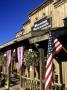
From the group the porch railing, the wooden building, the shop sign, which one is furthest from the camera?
the shop sign

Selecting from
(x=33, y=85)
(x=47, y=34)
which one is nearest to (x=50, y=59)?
(x=47, y=34)

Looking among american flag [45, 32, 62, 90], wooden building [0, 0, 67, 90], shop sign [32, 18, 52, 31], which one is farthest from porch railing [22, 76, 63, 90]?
shop sign [32, 18, 52, 31]

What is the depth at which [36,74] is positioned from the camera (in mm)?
16844

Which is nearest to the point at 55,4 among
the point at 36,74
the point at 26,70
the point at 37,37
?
the point at 37,37

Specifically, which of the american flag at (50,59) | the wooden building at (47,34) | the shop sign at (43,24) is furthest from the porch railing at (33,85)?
the shop sign at (43,24)

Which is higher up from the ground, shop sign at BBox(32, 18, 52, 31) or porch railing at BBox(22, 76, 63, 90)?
shop sign at BBox(32, 18, 52, 31)

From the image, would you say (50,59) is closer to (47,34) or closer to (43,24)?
(47,34)

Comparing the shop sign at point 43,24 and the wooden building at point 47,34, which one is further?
the shop sign at point 43,24

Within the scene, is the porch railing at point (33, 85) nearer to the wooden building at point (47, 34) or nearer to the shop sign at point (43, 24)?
the wooden building at point (47, 34)

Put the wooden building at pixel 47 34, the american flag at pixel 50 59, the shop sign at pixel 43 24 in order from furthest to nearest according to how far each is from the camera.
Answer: the shop sign at pixel 43 24 → the wooden building at pixel 47 34 → the american flag at pixel 50 59

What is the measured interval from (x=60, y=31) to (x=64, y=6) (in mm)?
3100

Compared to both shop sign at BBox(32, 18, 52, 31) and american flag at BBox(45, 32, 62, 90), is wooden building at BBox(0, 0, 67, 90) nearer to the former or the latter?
shop sign at BBox(32, 18, 52, 31)

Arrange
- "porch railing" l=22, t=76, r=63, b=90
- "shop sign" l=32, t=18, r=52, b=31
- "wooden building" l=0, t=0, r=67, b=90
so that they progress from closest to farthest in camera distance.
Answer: "wooden building" l=0, t=0, r=67, b=90, "porch railing" l=22, t=76, r=63, b=90, "shop sign" l=32, t=18, r=52, b=31

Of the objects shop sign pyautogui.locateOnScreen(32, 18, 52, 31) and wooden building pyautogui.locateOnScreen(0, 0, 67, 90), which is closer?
wooden building pyautogui.locateOnScreen(0, 0, 67, 90)
